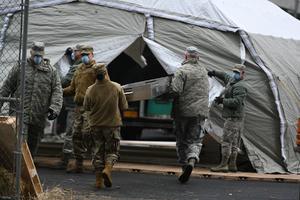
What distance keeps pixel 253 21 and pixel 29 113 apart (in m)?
5.70

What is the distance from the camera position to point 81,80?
11.4 meters

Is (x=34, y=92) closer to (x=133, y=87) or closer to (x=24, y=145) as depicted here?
(x=133, y=87)

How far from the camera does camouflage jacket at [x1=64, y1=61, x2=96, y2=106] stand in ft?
37.4

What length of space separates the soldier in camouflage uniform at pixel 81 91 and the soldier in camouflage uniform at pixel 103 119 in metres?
0.91

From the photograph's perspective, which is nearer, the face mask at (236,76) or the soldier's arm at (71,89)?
the soldier's arm at (71,89)

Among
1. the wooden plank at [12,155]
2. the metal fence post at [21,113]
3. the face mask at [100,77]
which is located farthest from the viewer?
the face mask at [100,77]

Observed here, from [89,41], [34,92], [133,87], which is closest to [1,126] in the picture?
[34,92]

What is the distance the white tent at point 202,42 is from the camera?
44.2ft

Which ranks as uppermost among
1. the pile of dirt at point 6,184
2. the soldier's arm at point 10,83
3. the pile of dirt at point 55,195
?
the soldier's arm at point 10,83

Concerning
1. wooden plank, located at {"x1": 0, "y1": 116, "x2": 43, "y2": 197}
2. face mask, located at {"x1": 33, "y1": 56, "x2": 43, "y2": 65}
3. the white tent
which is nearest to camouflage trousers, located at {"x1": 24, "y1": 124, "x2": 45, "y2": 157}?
face mask, located at {"x1": 33, "y1": 56, "x2": 43, "y2": 65}

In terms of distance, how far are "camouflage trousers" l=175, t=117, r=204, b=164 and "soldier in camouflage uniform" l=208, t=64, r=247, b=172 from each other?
3.88ft

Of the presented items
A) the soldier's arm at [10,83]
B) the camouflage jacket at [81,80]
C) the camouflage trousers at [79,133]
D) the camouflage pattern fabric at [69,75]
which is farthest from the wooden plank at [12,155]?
the camouflage pattern fabric at [69,75]

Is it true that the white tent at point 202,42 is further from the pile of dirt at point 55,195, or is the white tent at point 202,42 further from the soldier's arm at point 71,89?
the pile of dirt at point 55,195

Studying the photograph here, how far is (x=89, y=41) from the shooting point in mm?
13641
